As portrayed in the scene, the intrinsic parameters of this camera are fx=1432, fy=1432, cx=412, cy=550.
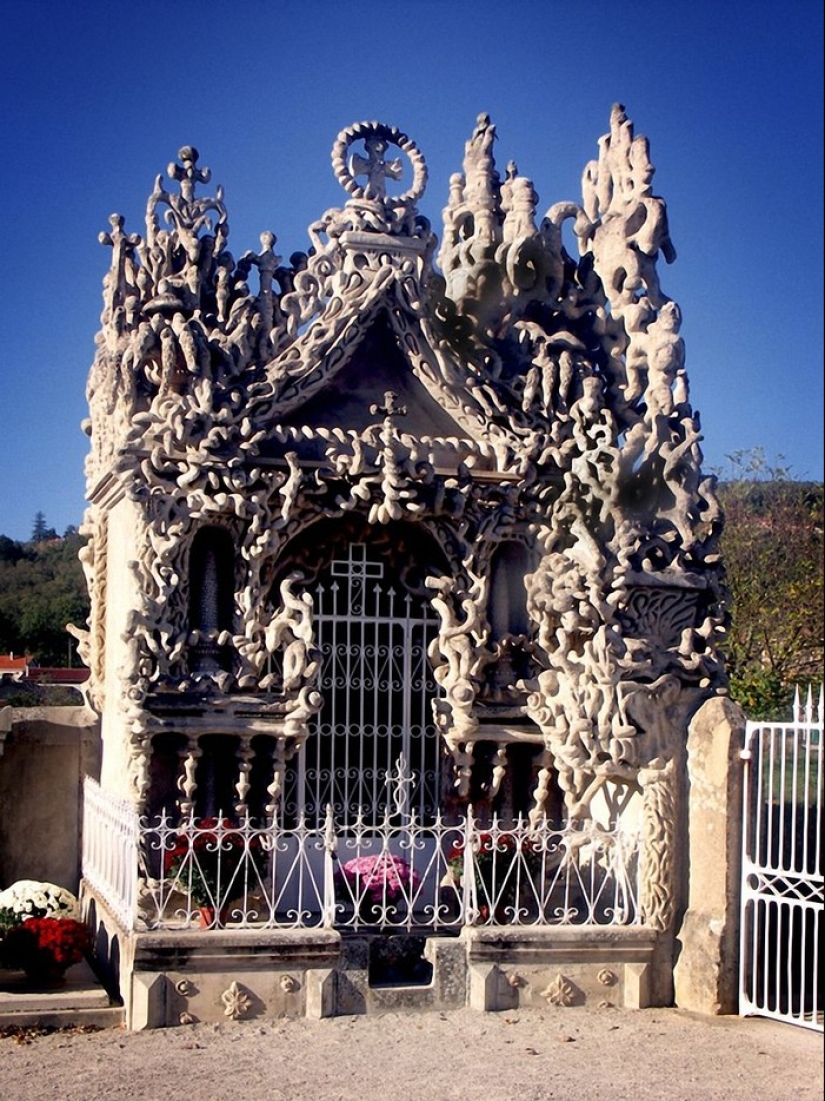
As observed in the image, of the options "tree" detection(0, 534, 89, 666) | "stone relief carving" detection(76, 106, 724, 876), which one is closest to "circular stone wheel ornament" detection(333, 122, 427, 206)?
"stone relief carving" detection(76, 106, 724, 876)

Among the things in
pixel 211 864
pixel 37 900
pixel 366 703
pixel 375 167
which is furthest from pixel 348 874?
pixel 375 167

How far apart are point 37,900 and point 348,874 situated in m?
2.48

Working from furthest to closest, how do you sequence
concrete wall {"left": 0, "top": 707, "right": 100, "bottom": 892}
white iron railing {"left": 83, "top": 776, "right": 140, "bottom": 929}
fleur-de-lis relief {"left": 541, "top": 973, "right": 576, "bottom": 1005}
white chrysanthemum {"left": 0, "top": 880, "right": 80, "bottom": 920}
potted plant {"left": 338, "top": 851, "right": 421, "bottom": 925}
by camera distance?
1. concrete wall {"left": 0, "top": 707, "right": 100, "bottom": 892}
2. potted plant {"left": 338, "top": 851, "right": 421, "bottom": 925}
3. white chrysanthemum {"left": 0, "top": 880, "right": 80, "bottom": 920}
4. fleur-de-lis relief {"left": 541, "top": 973, "right": 576, "bottom": 1005}
5. white iron railing {"left": 83, "top": 776, "right": 140, "bottom": 929}

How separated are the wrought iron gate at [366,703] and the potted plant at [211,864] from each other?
1.48 m

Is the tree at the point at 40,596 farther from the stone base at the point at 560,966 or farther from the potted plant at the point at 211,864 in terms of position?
the stone base at the point at 560,966

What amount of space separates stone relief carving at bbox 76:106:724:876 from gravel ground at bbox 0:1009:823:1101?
1.37 metres

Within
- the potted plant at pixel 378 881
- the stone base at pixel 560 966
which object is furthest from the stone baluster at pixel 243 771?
the stone base at pixel 560 966

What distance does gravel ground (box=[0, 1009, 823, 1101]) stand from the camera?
8961 millimetres

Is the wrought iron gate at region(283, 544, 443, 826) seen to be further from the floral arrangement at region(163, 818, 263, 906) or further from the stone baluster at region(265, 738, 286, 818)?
the floral arrangement at region(163, 818, 263, 906)

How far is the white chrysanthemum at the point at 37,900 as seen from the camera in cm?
1127

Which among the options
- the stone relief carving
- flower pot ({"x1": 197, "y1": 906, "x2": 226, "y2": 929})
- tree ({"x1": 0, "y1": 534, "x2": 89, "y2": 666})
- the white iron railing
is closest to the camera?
the white iron railing

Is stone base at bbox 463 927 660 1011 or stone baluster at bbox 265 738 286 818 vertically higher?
stone baluster at bbox 265 738 286 818

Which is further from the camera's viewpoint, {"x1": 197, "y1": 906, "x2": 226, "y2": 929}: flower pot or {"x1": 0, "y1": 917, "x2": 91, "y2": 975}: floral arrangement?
{"x1": 197, "y1": 906, "x2": 226, "y2": 929}: flower pot

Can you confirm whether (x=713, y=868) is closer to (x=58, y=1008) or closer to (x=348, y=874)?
(x=348, y=874)
